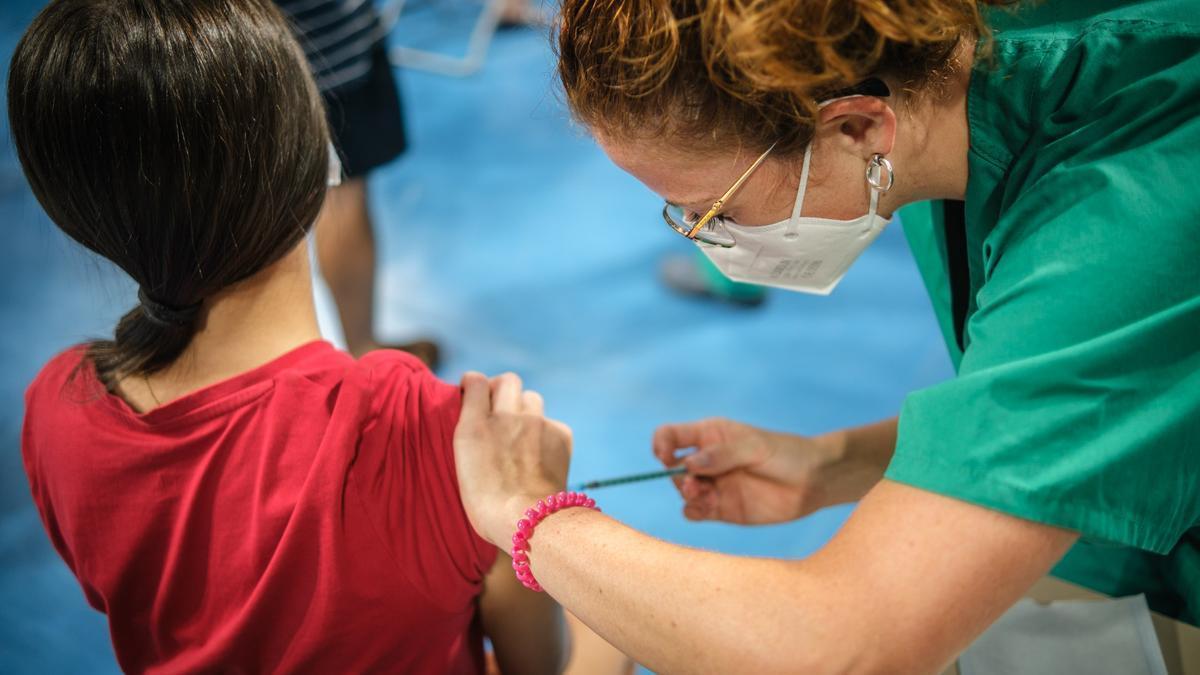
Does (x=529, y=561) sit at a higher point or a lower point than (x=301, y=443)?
lower

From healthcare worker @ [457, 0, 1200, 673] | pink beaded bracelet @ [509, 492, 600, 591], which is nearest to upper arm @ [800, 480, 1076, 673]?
healthcare worker @ [457, 0, 1200, 673]

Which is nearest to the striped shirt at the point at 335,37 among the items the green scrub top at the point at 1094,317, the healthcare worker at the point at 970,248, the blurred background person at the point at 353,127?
the blurred background person at the point at 353,127

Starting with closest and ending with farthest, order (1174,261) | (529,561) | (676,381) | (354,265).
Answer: (1174,261) < (529,561) < (354,265) < (676,381)

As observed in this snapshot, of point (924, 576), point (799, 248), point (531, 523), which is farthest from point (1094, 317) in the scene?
point (531, 523)

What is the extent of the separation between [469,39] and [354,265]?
210 cm

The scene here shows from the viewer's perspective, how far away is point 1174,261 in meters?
0.85

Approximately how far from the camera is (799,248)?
3.89 ft

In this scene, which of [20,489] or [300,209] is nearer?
[300,209]

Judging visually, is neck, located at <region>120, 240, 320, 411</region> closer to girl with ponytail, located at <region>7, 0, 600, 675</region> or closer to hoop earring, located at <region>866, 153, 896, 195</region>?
girl with ponytail, located at <region>7, 0, 600, 675</region>

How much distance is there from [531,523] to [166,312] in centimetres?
42

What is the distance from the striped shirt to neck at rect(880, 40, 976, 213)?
4.24 feet

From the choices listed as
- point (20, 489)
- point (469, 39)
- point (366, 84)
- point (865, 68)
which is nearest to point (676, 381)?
point (366, 84)

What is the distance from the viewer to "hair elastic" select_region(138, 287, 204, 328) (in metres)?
1.04

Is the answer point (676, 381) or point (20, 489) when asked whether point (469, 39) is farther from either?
point (20, 489)
